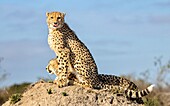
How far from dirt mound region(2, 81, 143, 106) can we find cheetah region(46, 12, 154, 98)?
142 millimetres

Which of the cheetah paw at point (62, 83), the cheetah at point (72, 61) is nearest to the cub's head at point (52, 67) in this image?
the cheetah at point (72, 61)

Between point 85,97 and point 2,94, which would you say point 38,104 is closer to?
point 85,97

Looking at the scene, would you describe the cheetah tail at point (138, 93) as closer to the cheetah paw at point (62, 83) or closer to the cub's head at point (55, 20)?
the cheetah paw at point (62, 83)

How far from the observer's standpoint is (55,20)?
31.5 feet

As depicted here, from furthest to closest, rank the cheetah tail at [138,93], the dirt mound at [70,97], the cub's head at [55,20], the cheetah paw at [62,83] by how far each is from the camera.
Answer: the cub's head at [55,20]
the cheetah tail at [138,93]
the cheetah paw at [62,83]
the dirt mound at [70,97]

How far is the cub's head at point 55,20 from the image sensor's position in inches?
378

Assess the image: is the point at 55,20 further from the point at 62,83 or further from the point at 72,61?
the point at 62,83

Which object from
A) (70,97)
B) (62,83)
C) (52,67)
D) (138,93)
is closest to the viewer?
(70,97)

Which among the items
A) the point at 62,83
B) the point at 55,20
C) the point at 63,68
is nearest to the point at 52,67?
the point at 63,68

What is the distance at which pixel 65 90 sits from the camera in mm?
9305

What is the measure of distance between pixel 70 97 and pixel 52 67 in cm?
73

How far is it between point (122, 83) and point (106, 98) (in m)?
0.63

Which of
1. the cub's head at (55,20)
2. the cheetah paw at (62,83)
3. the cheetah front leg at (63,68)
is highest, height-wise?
the cub's head at (55,20)

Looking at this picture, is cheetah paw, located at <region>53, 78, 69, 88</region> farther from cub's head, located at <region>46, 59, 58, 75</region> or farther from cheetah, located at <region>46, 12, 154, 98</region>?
cub's head, located at <region>46, 59, 58, 75</region>
